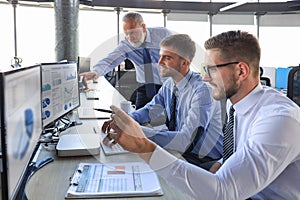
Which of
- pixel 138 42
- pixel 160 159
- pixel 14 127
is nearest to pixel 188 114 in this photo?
pixel 160 159

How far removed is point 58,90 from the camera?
2068 millimetres

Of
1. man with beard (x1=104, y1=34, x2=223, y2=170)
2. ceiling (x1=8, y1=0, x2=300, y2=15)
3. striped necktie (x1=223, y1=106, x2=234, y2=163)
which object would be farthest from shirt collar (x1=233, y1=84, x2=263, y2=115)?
ceiling (x1=8, y1=0, x2=300, y2=15)

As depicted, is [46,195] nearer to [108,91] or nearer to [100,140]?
[100,140]

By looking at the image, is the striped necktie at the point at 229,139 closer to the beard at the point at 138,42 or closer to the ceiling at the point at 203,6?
the beard at the point at 138,42

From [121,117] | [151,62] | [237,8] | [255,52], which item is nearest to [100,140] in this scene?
[121,117]

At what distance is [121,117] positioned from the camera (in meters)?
1.11

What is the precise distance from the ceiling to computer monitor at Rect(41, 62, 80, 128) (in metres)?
6.11

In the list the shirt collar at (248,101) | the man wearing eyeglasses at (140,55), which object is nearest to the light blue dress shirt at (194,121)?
the shirt collar at (248,101)

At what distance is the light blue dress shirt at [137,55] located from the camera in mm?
3515

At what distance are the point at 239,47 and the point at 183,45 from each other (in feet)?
2.80

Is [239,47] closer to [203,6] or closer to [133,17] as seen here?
[133,17]

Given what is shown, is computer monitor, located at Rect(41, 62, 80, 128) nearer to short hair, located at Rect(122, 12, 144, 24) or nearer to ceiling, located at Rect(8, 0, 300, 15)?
short hair, located at Rect(122, 12, 144, 24)

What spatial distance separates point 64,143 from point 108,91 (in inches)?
96.8

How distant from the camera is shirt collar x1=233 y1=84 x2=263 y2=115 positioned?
54.1 inches
